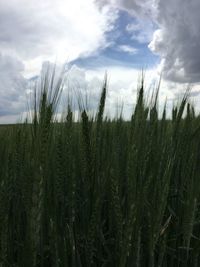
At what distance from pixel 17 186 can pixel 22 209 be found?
282 mm

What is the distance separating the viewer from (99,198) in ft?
3.71

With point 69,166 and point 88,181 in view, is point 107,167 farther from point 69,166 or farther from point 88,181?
point 69,166

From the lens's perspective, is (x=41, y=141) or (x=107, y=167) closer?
(x=41, y=141)

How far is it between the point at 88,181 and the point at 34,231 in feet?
1.61

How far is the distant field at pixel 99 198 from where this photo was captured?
0.98m

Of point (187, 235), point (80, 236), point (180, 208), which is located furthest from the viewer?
point (180, 208)

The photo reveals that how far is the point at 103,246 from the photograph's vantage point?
1.44 metres

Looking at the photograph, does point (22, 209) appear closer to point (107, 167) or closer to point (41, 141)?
point (107, 167)

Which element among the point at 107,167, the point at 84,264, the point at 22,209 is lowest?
the point at 84,264

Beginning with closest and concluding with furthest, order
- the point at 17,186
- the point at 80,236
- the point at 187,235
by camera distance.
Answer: the point at 187,235 → the point at 80,236 → the point at 17,186

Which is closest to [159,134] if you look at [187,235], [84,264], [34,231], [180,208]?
[180,208]

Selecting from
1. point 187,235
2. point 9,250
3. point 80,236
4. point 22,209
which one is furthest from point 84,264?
point 22,209

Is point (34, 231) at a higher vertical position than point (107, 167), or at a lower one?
lower

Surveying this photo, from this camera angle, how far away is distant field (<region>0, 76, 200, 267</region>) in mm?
980
